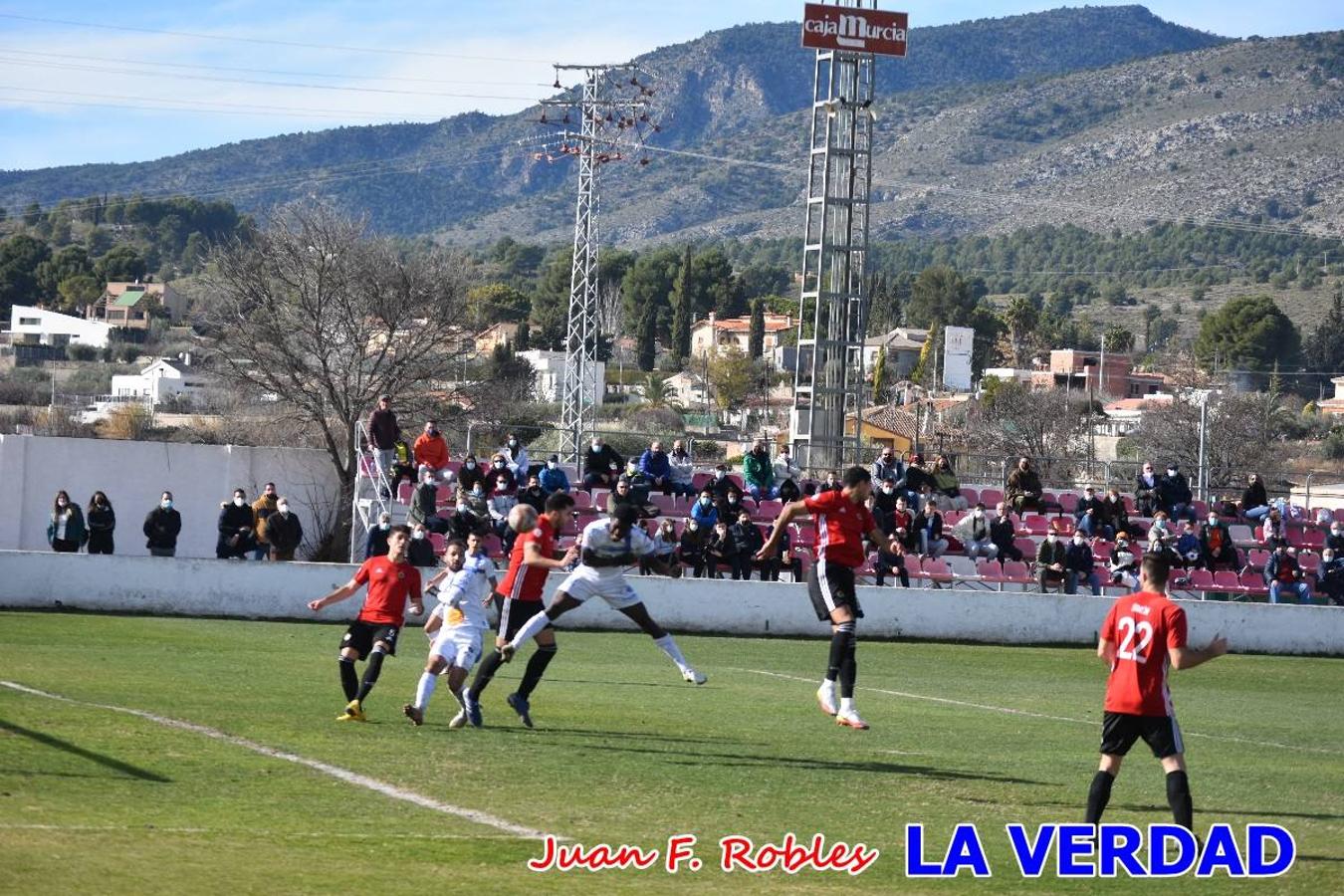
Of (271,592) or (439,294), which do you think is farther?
(439,294)

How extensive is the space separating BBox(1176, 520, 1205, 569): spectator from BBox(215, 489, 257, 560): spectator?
57.1ft

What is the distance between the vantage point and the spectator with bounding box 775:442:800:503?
109ft

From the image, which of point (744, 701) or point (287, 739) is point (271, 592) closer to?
point (744, 701)

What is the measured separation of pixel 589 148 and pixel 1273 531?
2705cm

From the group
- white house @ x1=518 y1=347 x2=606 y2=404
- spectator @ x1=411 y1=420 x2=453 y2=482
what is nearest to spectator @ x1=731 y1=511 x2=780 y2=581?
A: spectator @ x1=411 y1=420 x2=453 y2=482

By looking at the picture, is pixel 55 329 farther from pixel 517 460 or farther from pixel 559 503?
pixel 559 503

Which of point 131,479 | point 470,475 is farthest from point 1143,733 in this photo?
point 131,479

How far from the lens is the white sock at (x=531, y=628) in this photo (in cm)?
1435

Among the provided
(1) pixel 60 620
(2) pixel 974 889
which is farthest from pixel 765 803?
(1) pixel 60 620

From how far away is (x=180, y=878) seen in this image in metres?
8.36

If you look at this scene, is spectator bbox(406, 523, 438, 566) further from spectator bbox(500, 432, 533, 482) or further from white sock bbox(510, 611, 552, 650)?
white sock bbox(510, 611, 552, 650)

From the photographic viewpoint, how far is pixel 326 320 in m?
Result: 61.3

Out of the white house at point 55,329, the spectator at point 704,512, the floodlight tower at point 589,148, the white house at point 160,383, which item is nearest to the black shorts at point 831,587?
the spectator at point 704,512

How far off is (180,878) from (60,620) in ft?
60.8
